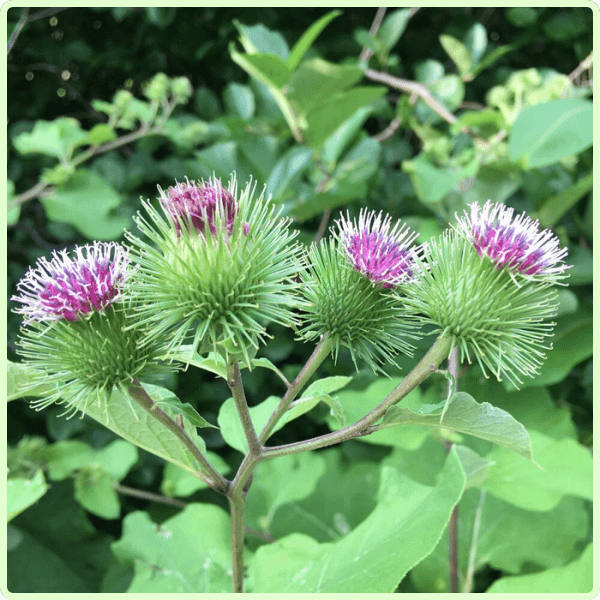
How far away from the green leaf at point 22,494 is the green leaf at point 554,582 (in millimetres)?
884

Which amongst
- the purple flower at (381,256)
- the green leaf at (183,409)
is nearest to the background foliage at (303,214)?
the green leaf at (183,409)

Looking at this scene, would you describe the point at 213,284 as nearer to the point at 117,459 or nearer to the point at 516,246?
the point at 516,246

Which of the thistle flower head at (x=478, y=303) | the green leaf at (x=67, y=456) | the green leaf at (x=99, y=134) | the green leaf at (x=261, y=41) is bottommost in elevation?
the green leaf at (x=67, y=456)

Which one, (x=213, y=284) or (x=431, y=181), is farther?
(x=431, y=181)

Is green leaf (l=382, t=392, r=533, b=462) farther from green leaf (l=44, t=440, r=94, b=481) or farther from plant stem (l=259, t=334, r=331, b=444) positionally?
green leaf (l=44, t=440, r=94, b=481)

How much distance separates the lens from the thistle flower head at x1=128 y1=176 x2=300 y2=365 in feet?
2.21

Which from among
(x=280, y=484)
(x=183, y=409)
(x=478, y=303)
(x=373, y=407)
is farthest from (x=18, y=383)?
(x=280, y=484)

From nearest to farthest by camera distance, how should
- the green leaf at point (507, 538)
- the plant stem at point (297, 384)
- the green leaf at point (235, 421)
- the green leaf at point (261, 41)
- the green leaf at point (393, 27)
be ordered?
the plant stem at point (297, 384) → the green leaf at point (235, 421) → the green leaf at point (507, 538) → the green leaf at point (261, 41) → the green leaf at point (393, 27)

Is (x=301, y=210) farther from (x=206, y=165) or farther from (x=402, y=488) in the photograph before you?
(x=402, y=488)

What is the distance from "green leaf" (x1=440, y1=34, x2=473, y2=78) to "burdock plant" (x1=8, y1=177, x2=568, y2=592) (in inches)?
55.5

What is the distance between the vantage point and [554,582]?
118cm

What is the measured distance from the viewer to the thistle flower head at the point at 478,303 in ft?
2.30

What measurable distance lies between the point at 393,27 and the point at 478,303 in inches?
60.0

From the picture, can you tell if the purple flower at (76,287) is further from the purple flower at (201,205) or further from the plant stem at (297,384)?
the plant stem at (297,384)
